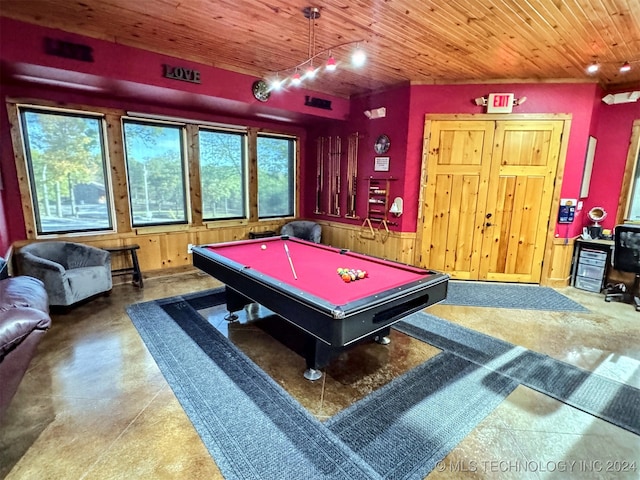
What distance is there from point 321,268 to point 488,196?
3106 mm

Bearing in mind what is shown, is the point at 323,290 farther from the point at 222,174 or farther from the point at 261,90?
the point at 222,174

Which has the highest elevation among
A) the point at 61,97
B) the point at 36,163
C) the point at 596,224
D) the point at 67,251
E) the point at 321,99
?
the point at 321,99

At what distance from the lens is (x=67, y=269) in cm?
396

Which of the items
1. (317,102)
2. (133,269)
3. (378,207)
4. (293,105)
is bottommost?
(133,269)

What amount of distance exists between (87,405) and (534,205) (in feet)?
17.5

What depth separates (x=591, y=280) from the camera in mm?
4457

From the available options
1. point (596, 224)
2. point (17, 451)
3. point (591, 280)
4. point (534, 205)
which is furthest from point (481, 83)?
point (17, 451)

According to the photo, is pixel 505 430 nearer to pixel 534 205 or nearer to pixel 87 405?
pixel 87 405

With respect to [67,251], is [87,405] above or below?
below

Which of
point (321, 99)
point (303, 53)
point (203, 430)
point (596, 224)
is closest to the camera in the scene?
point (203, 430)

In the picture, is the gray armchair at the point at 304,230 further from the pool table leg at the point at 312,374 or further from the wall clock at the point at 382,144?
the pool table leg at the point at 312,374

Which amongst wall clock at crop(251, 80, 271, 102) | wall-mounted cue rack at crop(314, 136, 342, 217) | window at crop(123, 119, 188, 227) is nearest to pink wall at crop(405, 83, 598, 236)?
wall-mounted cue rack at crop(314, 136, 342, 217)

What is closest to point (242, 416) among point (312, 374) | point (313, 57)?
point (312, 374)

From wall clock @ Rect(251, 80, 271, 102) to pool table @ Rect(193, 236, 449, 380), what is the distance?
2.16 metres
